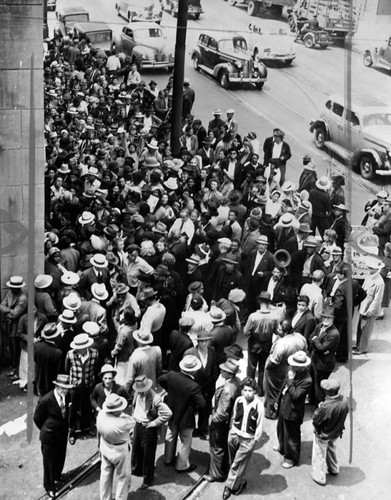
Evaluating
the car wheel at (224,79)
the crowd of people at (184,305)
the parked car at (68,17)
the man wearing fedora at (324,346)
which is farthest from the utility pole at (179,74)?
the parked car at (68,17)

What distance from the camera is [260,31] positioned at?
24641mm

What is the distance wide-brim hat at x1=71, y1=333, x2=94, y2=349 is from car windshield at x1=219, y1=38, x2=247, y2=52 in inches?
594

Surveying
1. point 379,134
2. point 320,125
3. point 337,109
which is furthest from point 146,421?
point 320,125

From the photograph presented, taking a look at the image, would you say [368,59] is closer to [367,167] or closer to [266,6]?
[266,6]

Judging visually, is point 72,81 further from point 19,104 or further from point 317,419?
point 317,419

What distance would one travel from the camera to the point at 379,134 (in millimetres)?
19984

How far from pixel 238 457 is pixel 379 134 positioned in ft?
38.4

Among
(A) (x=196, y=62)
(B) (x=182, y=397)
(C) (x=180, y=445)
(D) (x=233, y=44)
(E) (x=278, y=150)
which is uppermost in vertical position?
(D) (x=233, y=44)

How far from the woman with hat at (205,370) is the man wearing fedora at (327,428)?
4.53 feet

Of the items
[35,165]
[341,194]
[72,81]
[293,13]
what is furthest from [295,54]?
[35,165]

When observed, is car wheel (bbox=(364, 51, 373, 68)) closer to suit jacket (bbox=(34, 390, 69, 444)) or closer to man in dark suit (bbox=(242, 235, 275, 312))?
man in dark suit (bbox=(242, 235, 275, 312))

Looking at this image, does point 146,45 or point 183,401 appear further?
point 146,45

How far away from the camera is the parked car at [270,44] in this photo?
2452 cm

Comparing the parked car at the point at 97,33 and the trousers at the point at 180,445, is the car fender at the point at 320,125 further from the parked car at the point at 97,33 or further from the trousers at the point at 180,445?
the trousers at the point at 180,445
